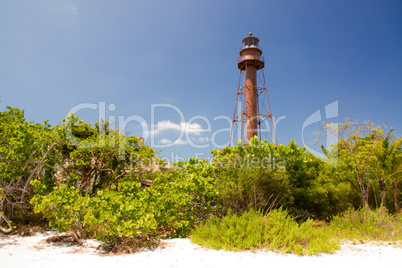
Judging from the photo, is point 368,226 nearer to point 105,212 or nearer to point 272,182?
point 272,182

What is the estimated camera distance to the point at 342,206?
32.1 ft

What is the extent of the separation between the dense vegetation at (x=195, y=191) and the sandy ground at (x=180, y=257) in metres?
0.31

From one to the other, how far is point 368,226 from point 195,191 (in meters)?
5.03

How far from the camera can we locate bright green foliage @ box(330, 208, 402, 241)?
671 cm

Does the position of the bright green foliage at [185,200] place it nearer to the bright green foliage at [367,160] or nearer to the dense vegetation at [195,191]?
the dense vegetation at [195,191]

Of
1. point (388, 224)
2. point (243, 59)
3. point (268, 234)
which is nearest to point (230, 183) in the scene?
point (268, 234)

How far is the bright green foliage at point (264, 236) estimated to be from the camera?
16.8ft

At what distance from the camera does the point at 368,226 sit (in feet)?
23.9

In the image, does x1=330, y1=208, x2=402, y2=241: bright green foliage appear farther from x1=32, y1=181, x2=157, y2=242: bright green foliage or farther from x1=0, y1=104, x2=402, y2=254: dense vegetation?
x1=32, y1=181, x2=157, y2=242: bright green foliage

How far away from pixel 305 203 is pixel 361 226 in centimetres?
186

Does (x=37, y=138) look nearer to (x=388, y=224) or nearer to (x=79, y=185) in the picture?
(x=79, y=185)

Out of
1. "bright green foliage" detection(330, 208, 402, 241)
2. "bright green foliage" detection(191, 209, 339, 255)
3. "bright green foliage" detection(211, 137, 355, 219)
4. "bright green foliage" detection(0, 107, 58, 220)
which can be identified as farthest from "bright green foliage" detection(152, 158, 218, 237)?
"bright green foliage" detection(330, 208, 402, 241)

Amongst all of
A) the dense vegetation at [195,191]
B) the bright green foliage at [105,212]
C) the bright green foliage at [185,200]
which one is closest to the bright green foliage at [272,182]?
the dense vegetation at [195,191]

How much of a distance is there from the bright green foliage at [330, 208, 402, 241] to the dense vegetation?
30 mm
